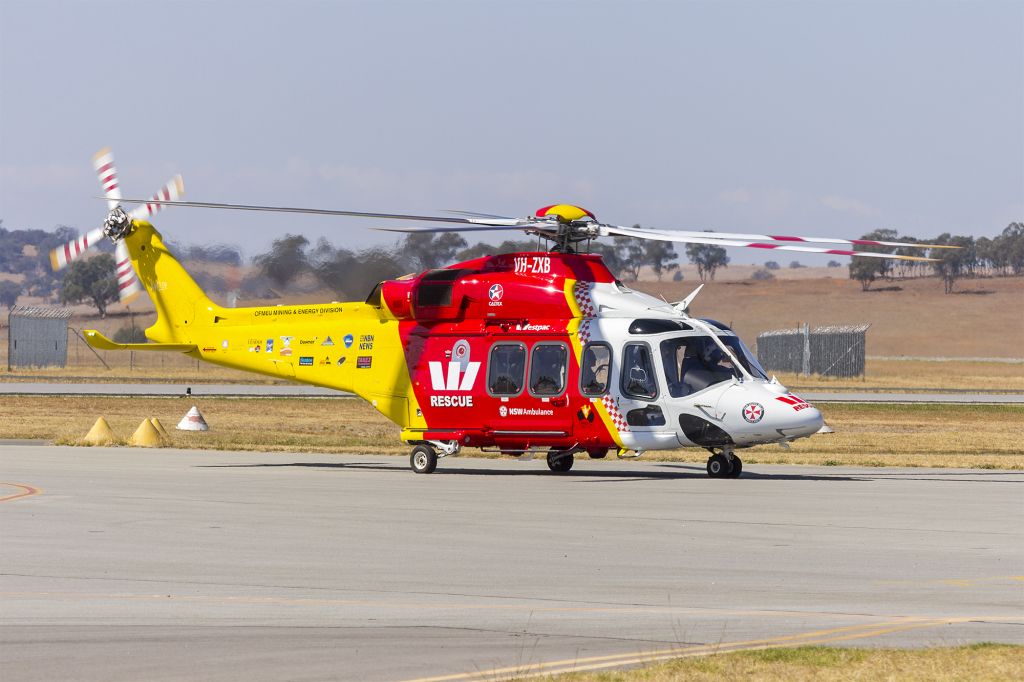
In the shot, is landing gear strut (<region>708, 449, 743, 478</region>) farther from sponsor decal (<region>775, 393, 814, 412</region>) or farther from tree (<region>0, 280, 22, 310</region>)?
tree (<region>0, 280, 22, 310</region>)

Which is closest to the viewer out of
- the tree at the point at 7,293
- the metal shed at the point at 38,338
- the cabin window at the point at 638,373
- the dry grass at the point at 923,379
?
the cabin window at the point at 638,373

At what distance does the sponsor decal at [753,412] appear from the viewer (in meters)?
21.4

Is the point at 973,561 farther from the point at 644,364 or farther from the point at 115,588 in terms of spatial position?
the point at 644,364

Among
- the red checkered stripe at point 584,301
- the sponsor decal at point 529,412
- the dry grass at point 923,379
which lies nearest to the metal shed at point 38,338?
the dry grass at point 923,379

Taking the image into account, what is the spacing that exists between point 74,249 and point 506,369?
385 inches

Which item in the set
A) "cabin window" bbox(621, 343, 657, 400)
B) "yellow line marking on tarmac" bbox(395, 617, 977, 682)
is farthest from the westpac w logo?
"yellow line marking on tarmac" bbox(395, 617, 977, 682)

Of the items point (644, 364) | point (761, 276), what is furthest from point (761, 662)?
point (761, 276)

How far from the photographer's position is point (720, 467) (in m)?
22.7

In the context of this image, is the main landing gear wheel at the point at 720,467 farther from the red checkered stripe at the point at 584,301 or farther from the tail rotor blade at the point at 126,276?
the tail rotor blade at the point at 126,276

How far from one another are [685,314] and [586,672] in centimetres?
1515

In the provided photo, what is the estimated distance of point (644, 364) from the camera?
22.7 m

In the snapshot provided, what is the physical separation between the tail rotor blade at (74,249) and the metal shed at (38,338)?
55.6 metres

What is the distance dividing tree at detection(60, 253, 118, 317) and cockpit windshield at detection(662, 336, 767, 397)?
10561cm

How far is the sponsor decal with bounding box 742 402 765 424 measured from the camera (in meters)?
21.4
